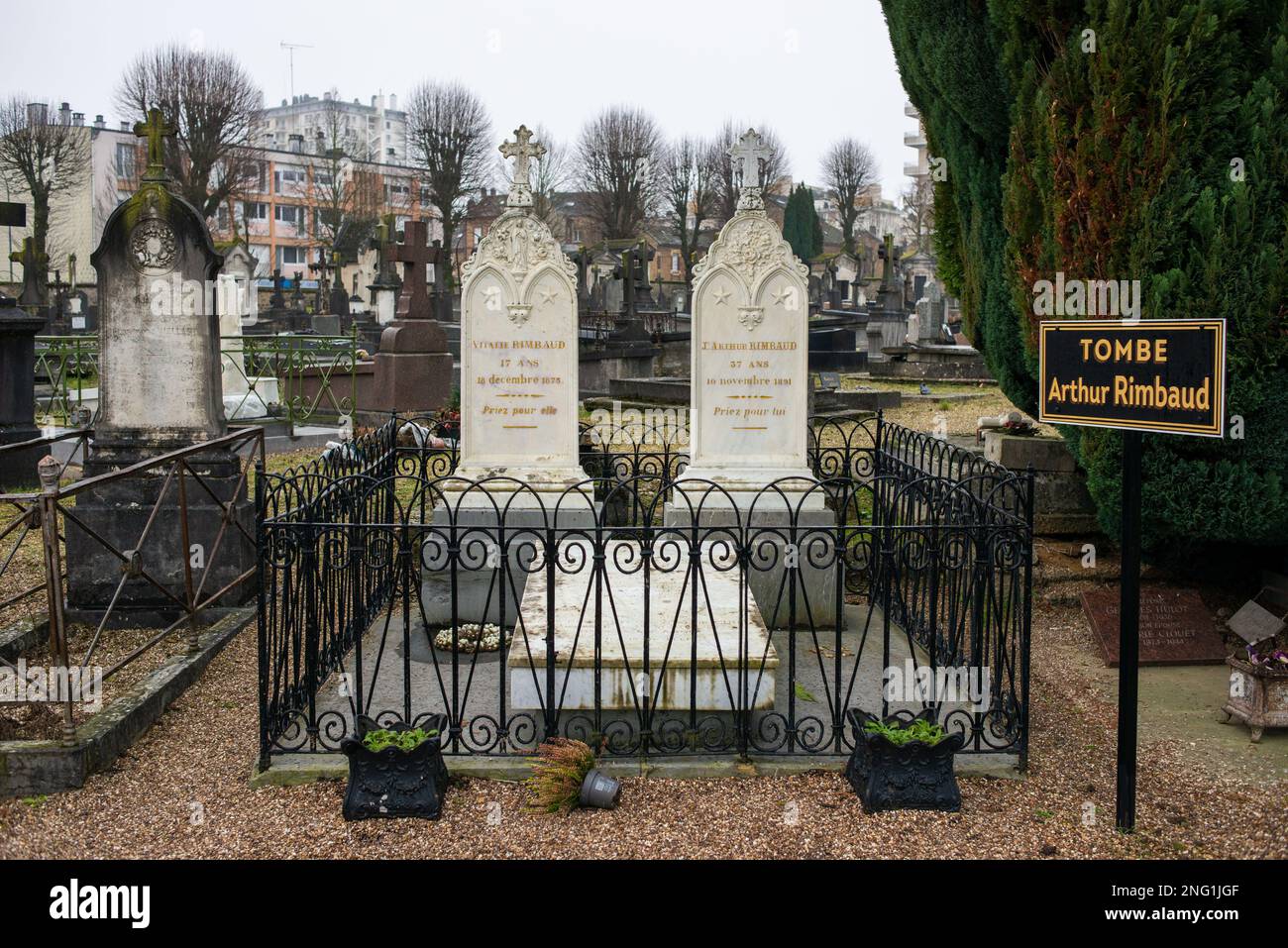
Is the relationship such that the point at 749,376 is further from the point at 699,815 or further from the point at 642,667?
the point at 699,815

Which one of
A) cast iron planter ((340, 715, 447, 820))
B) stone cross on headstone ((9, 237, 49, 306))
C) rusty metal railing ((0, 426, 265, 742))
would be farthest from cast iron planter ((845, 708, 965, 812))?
stone cross on headstone ((9, 237, 49, 306))

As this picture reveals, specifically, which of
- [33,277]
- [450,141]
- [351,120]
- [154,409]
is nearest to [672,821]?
[154,409]

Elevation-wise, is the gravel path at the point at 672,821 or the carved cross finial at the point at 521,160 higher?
the carved cross finial at the point at 521,160

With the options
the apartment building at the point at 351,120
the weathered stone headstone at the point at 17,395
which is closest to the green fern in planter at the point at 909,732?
the weathered stone headstone at the point at 17,395

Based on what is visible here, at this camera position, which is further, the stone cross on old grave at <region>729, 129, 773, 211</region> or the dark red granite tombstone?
the stone cross on old grave at <region>729, 129, 773, 211</region>

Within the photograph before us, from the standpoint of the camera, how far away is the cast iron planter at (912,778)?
4.71 m

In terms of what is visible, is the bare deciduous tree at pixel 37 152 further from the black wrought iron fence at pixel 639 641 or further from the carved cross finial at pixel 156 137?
the black wrought iron fence at pixel 639 641

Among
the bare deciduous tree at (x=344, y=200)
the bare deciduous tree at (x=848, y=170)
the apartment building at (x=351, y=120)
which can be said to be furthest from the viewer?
the apartment building at (x=351, y=120)

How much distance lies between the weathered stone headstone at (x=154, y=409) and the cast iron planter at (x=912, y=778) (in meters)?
4.78

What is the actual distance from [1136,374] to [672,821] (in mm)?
2603

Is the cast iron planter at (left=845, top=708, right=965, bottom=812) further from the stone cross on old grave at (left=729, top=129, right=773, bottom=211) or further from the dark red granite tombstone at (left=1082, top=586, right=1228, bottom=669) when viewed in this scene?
the stone cross on old grave at (left=729, top=129, right=773, bottom=211)

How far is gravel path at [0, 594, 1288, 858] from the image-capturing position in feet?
14.4

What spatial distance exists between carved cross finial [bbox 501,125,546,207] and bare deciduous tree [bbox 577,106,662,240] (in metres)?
43.9

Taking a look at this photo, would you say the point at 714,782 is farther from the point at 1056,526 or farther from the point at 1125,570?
the point at 1056,526
